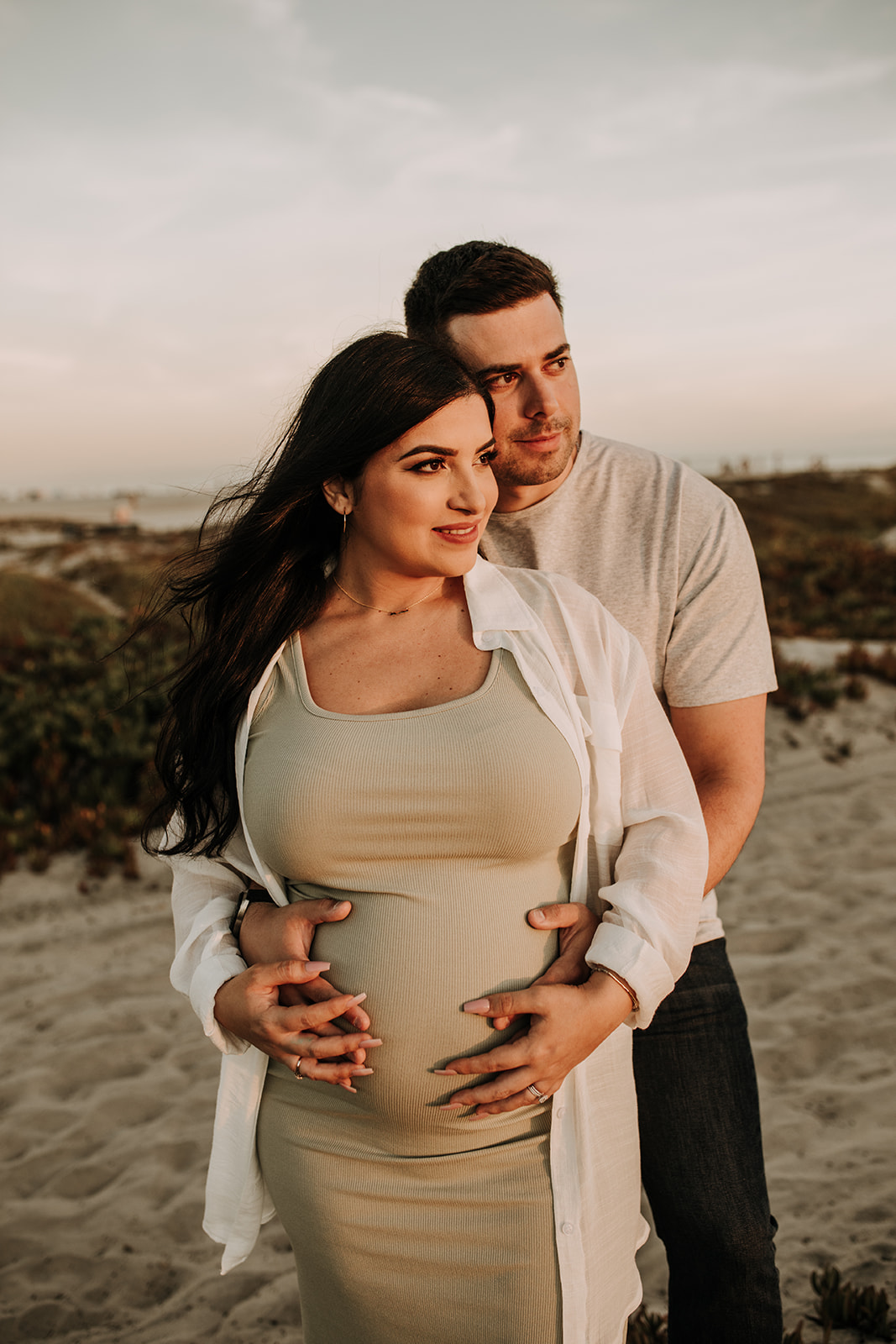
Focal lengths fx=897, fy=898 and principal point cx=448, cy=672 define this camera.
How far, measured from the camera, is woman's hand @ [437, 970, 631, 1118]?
1.90 m

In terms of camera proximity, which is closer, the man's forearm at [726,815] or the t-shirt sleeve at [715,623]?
the man's forearm at [726,815]

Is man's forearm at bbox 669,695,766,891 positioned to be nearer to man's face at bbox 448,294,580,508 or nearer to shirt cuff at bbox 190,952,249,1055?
man's face at bbox 448,294,580,508

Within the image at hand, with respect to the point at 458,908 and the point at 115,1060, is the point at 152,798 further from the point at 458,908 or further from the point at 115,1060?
the point at 458,908

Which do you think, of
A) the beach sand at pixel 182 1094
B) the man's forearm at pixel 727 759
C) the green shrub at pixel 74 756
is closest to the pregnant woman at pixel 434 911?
the man's forearm at pixel 727 759

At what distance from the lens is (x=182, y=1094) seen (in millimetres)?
4926

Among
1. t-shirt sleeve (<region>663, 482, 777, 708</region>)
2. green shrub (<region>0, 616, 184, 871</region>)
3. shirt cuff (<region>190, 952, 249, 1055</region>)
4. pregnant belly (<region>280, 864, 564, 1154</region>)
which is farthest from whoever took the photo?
green shrub (<region>0, 616, 184, 871</region>)

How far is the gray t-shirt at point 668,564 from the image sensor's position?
2545 millimetres

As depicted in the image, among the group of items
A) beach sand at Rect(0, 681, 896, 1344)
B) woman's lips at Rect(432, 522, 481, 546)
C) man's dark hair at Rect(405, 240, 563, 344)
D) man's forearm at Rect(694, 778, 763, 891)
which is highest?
man's dark hair at Rect(405, 240, 563, 344)

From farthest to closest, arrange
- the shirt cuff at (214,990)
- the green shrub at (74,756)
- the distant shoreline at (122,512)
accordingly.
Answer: the distant shoreline at (122,512)
the green shrub at (74,756)
the shirt cuff at (214,990)

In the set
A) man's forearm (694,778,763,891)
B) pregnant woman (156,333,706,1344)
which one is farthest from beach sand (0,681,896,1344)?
man's forearm (694,778,763,891)

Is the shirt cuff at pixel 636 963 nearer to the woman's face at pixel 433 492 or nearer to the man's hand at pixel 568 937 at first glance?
the man's hand at pixel 568 937

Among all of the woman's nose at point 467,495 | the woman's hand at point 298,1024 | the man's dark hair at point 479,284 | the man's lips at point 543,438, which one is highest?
the man's dark hair at point 479,284

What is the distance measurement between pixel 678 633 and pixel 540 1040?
1.22 meters

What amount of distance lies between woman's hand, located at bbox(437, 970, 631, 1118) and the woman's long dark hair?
2.88 feet
